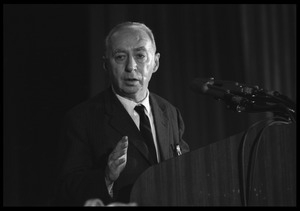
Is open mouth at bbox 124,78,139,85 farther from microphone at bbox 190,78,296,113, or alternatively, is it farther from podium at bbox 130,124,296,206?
podium at bbox 130,124,296,206

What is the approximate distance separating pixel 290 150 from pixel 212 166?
203mm

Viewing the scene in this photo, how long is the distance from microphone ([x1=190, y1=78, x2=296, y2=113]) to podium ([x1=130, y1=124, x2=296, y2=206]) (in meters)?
0.06

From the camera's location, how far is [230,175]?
1191 millimetres

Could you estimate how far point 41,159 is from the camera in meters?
2.55

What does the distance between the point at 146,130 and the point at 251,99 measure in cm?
58

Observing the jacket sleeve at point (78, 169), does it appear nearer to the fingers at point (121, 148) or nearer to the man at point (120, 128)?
the man at point (120, 128)

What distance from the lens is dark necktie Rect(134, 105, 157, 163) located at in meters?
1.70

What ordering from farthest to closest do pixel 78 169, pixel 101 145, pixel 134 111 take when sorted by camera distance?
pixel 134 111 → pixel 101 145 → pixel 78 169

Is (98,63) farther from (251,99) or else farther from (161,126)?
(251,99)

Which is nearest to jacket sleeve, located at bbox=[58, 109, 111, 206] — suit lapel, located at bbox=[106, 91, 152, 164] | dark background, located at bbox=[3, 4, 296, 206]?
suit lapel, located at bbox=[106, 91, 152, 164]

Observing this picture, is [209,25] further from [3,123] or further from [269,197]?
[269,197]

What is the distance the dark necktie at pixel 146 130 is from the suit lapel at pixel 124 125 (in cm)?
4

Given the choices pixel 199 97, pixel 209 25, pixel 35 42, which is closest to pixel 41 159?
pixel 35 42

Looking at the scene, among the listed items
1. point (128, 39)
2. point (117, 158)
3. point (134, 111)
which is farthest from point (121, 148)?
point (128, 39)
